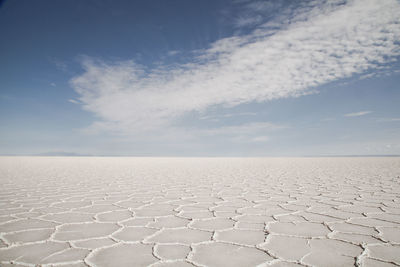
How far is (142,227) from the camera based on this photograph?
190 centimetres

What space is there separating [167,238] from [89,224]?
73 cm

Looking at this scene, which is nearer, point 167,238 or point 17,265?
point 17,265

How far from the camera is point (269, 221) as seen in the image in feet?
6.64

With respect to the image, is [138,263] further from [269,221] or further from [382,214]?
[382,214]

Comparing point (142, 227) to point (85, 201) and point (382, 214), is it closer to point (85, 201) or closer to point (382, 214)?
point (85, 201)

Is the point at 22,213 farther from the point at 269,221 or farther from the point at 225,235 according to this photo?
the point at 269,221

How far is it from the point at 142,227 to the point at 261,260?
966 mm

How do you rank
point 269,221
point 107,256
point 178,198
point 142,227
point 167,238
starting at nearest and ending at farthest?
point 107,256 → point 167,238 → point 142,227 → point 269,221 → point 178,198

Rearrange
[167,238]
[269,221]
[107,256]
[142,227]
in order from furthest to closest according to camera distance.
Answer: [269,221], [142,227], [167,238], [107,256]

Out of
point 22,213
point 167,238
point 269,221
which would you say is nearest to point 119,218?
point 167,238

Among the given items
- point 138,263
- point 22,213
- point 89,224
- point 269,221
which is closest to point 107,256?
point 138,263

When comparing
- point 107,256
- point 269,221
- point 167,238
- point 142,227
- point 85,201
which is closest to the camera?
point 107,256

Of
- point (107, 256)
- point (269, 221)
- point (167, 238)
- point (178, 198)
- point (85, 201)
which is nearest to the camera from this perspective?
point (107, 256)

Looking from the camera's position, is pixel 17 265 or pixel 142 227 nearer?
pixel 17 265
